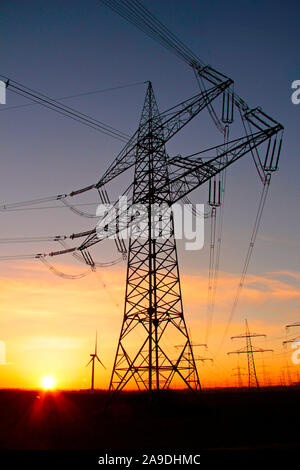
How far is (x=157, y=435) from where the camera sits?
1783 cm

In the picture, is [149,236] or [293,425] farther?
[149,236]

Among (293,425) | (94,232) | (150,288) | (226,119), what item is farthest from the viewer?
(94,232)

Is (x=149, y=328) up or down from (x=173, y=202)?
down

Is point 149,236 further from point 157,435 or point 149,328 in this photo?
point 157,435

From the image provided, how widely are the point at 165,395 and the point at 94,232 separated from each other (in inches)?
496
